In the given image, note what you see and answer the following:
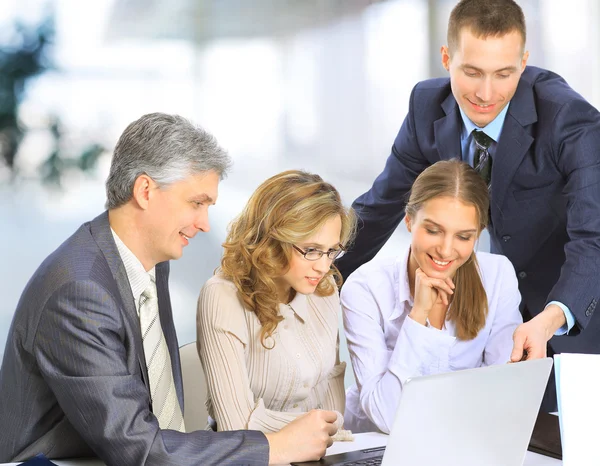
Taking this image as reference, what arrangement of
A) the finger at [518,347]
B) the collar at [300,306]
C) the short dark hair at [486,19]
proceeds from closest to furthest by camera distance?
the finger at [518,347]
the collar at [300,306]
the short dark hair at [486,19]

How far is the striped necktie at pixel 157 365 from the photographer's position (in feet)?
5.77

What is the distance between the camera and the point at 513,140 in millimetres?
2486

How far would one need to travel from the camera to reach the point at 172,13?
14.3 feet

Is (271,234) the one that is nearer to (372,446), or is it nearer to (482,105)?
(372,446)

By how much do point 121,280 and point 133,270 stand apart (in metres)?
0.08

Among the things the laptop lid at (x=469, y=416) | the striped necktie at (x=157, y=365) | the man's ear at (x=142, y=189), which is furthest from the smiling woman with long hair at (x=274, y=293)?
the laptop lid at (x=469, y=416)

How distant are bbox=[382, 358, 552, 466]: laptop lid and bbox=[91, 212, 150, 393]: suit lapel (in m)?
0.58

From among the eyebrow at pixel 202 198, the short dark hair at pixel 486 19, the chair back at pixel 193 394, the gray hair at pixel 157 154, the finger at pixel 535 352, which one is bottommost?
the chair back at pixel 193 394

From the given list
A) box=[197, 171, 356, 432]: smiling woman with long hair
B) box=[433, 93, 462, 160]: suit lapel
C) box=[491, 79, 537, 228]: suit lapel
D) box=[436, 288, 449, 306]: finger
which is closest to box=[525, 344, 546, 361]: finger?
box=[436, 288, 449, 306]: finger

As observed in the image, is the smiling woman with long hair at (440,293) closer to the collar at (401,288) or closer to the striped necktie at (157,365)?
the collar at (401,288)

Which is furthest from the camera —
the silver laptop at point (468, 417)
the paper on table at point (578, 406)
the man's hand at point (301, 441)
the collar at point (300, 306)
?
the collar at point (300, 306)

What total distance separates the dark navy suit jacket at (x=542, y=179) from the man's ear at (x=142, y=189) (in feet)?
3.80

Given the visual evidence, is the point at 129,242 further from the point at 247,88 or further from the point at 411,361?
the point at 247,88

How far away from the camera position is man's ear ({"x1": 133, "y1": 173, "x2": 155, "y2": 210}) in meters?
1.71
